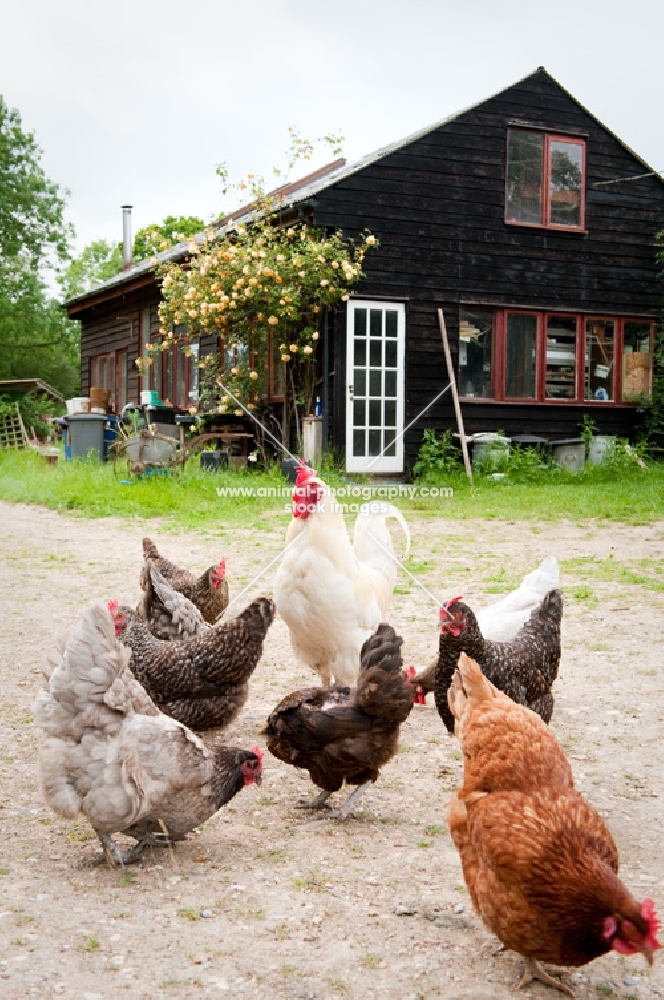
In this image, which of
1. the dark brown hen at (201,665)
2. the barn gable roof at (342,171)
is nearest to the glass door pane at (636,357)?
the barn gable roof at (342,171)

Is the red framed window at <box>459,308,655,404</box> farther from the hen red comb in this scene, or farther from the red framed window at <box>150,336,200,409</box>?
the hen red comb

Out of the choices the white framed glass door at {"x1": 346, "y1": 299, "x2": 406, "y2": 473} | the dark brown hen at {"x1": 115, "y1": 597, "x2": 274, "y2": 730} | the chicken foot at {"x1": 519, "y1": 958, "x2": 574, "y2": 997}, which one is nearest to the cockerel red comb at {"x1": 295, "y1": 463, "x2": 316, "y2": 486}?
the dark brown hen at {"x1": 115, "y1": 597, "x2": 274, "y2": 730}

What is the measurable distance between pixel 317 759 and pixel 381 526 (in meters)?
2.17

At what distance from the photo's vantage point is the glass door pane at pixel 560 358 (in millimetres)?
17984

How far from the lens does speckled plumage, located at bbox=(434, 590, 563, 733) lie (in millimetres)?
4320

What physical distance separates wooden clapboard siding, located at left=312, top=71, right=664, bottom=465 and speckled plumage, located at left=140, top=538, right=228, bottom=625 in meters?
9.83

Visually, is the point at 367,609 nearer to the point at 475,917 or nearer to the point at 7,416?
the point at 475,917

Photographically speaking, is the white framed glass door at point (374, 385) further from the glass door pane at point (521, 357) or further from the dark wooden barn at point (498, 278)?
the glass door pane at point (521, 357)

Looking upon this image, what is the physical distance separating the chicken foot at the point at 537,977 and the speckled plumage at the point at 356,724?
1.35 metres

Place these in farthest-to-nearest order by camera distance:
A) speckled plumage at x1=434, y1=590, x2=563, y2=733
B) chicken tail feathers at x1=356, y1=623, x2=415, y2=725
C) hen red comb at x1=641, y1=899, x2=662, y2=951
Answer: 1. speckled plumage at x1=434, y1=590, x2=563, y2=733
2. chicken tail feathers at x1=356, y1=623, x2=415, y2=725
3. hen red comb at x1=641, y1=899, x2=662, y2=951

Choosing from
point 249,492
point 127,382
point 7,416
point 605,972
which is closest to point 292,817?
point 605,972

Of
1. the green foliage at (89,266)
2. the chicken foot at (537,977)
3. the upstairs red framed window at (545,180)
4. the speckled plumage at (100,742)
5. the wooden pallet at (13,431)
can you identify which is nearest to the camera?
the chicken foot at (537,977)

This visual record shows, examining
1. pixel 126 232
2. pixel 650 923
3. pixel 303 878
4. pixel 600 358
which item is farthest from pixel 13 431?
pixel 650 923

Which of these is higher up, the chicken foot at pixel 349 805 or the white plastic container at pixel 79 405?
the white plastic container at pixel 79 405
